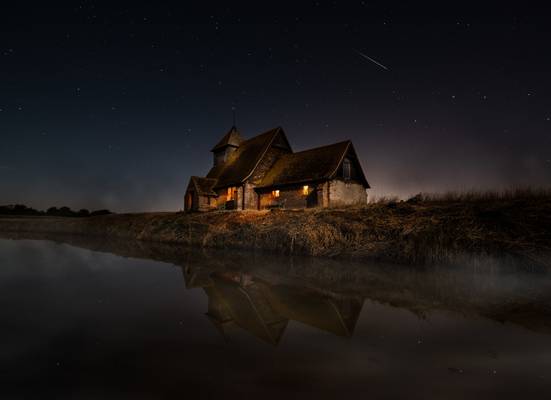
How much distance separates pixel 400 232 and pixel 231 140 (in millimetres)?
28467

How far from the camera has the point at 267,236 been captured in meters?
13.0

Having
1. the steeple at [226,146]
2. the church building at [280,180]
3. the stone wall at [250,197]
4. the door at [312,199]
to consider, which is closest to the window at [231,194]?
the church building at [280,180]

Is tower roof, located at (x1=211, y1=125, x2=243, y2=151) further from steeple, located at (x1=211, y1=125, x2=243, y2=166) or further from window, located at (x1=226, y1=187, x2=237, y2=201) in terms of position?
window, located at (x1=226, y1=187, x2=237, y2=201)

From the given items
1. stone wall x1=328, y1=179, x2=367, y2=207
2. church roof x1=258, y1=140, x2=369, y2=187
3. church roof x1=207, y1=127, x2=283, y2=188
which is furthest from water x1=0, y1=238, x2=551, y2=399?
church roof x1=207, y1=127, x2=283, y2=188

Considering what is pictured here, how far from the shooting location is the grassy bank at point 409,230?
825 centimetres

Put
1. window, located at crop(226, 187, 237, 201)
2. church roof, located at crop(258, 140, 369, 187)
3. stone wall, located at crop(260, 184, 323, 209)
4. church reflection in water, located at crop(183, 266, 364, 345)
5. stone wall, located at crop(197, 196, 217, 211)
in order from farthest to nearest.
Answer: stone wall, located at crop(197, 196, 217, 211) < window, located at crop(226, 187, 237, 201) < church roof, located at crop(258, 140, 369, 187) < stone wall, located at crop(260, 184, 323, 209) < church reflection in water, located at crop(183, 266, 364, 345)

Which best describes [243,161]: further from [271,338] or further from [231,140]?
[271,338]

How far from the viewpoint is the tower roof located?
1373 inches

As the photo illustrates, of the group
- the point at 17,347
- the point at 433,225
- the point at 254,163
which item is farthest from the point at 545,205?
the point at 254,163

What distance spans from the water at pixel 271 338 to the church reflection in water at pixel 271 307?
2 cm

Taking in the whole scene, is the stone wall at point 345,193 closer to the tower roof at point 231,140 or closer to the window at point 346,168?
the window at point 346,168

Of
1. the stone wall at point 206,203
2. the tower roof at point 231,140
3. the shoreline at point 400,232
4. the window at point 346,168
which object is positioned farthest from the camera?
the tower roof at point 231,140

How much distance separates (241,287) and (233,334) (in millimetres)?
2721

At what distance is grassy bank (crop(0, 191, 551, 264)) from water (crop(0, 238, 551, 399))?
1.93m
